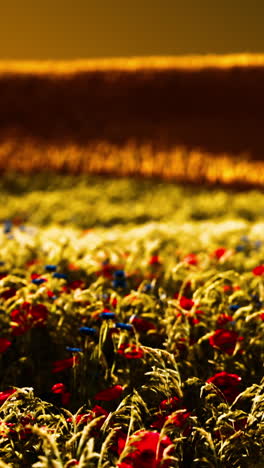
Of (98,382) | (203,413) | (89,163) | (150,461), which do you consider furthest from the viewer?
(89,163)

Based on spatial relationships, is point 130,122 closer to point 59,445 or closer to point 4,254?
point 4,254

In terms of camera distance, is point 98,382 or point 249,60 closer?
point 98,382

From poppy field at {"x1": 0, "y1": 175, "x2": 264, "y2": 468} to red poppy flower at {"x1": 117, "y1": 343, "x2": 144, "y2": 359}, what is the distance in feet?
0.03

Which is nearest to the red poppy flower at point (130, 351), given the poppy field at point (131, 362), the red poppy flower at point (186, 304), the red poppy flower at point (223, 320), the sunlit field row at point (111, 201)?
the poppy field at point (131, 362)

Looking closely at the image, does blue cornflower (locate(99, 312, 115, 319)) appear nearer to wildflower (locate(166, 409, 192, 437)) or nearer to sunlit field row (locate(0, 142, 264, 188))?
wildflower (locate(166, 409, 192, 437))

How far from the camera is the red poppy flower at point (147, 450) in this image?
5.49 ft

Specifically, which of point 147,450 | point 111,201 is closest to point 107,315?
point 147,450

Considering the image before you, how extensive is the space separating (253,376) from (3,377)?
1.33 m

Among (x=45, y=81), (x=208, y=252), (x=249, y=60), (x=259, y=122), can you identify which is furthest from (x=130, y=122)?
(x=208, y=252)

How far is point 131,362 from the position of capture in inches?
110

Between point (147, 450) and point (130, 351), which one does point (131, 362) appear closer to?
point (130, 351)

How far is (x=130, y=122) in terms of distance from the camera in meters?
20.1

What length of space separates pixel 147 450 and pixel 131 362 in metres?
1.08

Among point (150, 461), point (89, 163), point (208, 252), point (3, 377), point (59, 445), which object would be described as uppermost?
point (150, 461)
